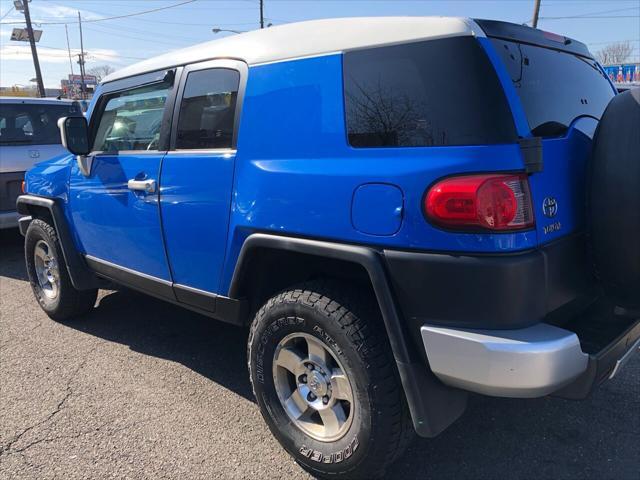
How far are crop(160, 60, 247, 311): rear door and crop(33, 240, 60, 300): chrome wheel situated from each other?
1.82m

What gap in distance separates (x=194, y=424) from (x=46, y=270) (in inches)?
96.6

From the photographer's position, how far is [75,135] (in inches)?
143

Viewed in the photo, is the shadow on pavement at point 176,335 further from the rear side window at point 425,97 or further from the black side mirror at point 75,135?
the rear side window at point 425,97

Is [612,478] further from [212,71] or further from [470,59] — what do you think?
[212,71]

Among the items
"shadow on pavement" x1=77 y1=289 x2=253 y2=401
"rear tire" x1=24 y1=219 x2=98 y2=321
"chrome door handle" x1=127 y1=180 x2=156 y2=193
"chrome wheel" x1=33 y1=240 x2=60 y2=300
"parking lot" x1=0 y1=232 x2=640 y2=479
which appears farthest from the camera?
"chrome wheel" x1=33 y1=240 x2=60 y2=300

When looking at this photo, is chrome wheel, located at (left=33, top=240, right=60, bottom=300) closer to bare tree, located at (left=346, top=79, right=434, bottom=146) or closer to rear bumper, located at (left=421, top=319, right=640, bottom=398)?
bare tree, located at (left=346, top=79, right=434, bottom=146)

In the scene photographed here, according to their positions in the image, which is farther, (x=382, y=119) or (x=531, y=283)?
(x=382, y=119)

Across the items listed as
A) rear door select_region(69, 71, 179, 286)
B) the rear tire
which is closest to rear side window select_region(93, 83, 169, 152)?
rear door select_region(69, 71, 179, 286)

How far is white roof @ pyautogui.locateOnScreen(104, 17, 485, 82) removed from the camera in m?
2.01

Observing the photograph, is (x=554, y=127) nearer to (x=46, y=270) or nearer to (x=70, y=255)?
(x=70, y=255)

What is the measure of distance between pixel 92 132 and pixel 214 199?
1.74m

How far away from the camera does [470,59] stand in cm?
192

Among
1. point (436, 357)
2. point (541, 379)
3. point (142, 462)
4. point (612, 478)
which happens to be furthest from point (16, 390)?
point (612, 478)

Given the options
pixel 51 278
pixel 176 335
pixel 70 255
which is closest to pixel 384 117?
pixel 176 335
